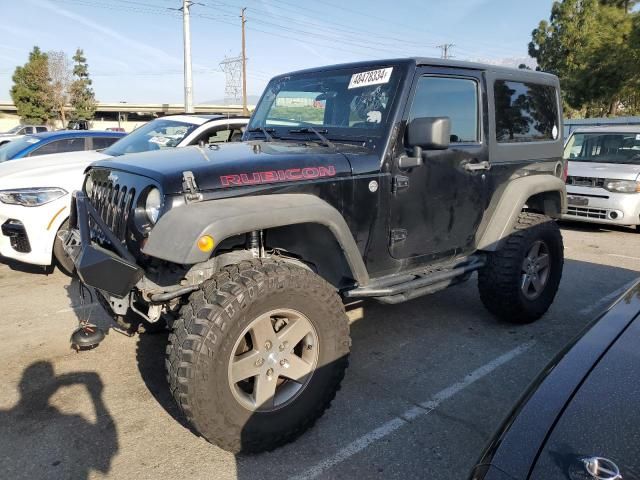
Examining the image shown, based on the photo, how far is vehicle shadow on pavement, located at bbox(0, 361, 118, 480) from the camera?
254 centimetres

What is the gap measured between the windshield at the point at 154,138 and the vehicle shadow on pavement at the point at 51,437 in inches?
136

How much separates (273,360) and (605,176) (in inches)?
314


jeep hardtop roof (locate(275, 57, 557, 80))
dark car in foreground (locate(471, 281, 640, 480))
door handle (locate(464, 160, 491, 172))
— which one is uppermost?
jeep hardtop roof (locate(275, 57, 557, 80))

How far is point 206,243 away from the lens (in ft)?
7.75

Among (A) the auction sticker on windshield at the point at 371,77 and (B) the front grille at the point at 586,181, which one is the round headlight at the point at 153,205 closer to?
(A) the auction sticker on windshield at the point at 371,77

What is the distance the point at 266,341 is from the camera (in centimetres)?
263

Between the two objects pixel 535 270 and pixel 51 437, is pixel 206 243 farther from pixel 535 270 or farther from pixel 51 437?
pixel 535 270

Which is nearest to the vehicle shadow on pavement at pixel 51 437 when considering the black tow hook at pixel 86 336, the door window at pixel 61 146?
the black tow hook at pixel 86 336

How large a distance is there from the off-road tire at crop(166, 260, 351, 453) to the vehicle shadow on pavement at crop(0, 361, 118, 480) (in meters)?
0.67

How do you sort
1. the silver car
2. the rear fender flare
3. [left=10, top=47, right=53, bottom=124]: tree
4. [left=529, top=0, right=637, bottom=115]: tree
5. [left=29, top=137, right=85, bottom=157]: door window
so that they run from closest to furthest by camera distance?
the rear fender flare < [left=29, top=137, right=85, bottom=157]: door window < the silver car < [left=529, top=0, right=637, bottom=115]: tree < [left=10, top=47, right=53, bottom=124]: tree

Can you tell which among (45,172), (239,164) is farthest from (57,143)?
(239,164)

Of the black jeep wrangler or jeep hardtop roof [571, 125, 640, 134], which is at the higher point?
jeep hardtop roof [571, 125, 640, 134]

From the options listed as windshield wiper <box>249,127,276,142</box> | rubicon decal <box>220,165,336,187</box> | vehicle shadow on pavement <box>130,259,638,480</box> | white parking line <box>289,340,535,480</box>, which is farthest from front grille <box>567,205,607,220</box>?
rubicon decal <box>220,165,336,187</box>

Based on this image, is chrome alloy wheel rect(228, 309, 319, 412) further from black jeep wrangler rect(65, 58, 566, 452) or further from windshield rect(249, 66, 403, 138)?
windshield rect(249, 66, 403, 138)
